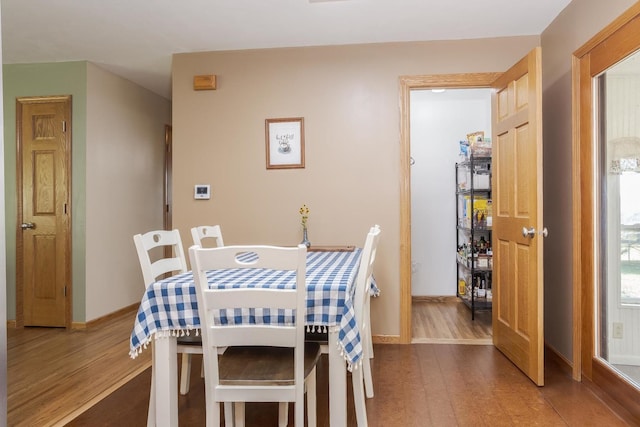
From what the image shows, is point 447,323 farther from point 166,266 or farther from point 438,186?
point 166,266

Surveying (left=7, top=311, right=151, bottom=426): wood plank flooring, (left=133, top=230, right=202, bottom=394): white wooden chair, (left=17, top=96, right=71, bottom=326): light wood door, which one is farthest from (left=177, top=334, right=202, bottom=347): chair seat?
(left=17, top=96, right=71, bottom=326): light wood door

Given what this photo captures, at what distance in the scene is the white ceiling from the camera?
9.41ft

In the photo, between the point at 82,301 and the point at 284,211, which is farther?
the point at 82,301

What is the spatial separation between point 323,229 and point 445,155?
2.11 metres

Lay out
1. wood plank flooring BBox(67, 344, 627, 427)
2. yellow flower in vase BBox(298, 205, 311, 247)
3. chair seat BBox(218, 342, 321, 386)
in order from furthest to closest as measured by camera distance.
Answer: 1. yellow flower in vase BBox(298, 205, 311, 247)
2. wood plank flooring BBox(67, 344, 627, 427)
3. chair seat BBox(218, 342, 321, 386)

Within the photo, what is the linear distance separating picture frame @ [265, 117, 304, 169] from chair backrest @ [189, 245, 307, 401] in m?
2.10

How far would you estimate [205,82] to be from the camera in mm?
3625

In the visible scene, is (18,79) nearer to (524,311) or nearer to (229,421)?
(229,421)

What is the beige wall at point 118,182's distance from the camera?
13.2 feet

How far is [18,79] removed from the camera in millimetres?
4020

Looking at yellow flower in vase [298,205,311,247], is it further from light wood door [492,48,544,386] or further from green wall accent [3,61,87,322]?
green wall accent [3,61,87,322]

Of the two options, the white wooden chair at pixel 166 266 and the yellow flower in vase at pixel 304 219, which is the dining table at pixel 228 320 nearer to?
the white wooden chair at pixel 166 266

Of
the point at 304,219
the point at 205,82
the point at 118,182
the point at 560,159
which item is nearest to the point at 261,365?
the point at 304,219

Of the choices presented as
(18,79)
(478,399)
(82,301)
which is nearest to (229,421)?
(478,399)
